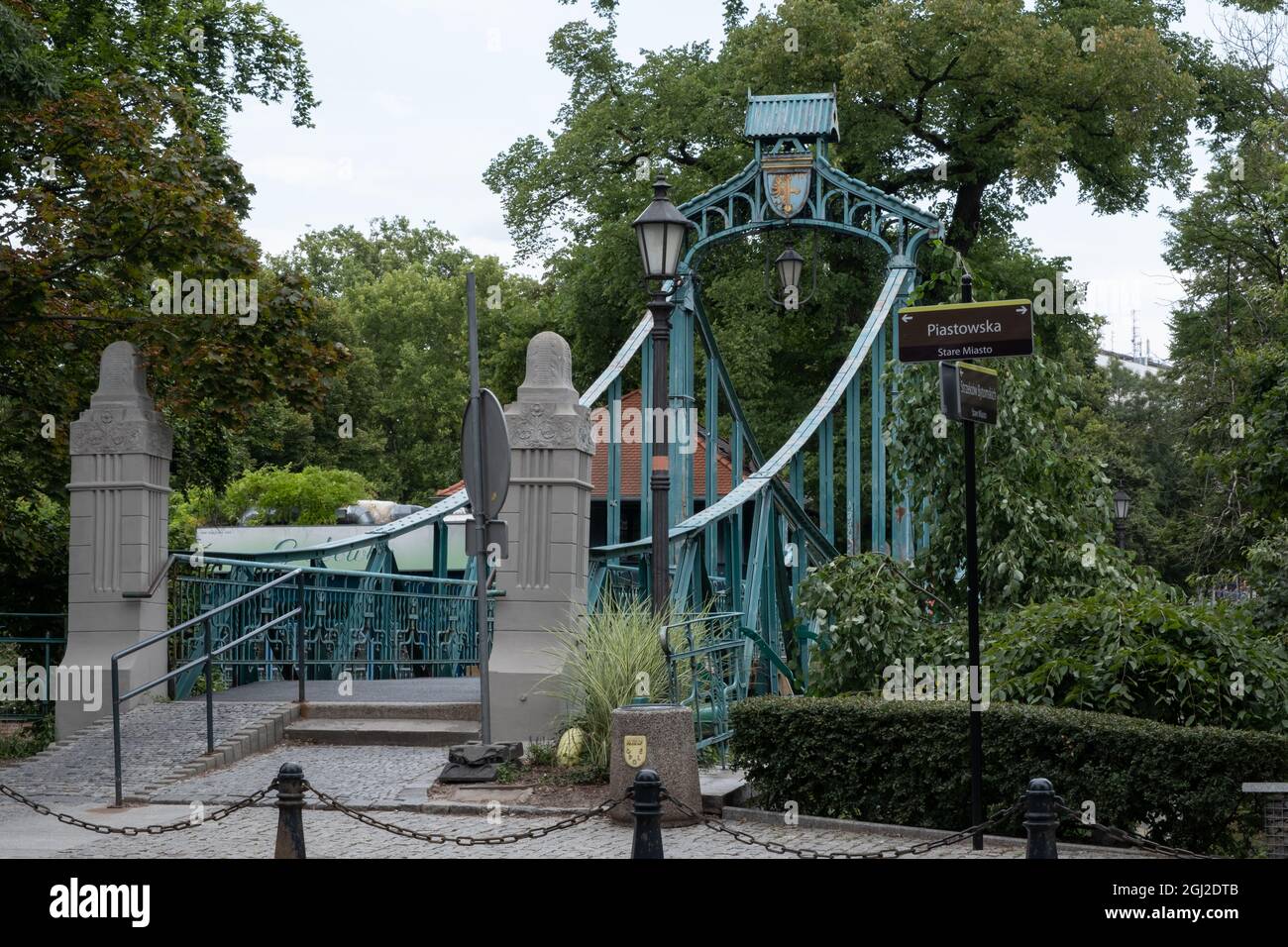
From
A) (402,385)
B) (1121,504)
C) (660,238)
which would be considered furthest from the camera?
(402,385)

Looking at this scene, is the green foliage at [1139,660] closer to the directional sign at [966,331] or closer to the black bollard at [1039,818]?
the directional sign at [966,331]

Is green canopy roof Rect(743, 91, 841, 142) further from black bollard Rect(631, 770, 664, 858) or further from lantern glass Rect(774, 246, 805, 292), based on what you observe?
black bollard Rect(631, 770, 664, 858)

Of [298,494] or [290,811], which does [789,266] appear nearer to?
[290,811]

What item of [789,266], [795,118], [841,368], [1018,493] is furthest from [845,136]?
[1018,493]

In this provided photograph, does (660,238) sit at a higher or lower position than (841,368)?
lower

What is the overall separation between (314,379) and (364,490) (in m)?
23.1

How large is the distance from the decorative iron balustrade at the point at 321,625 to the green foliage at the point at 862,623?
3575 mm

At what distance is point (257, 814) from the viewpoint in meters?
9.58

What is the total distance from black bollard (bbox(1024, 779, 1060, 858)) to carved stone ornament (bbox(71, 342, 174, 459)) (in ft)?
28.3

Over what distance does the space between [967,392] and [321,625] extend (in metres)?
8.14

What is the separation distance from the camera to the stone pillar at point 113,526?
1273 cm

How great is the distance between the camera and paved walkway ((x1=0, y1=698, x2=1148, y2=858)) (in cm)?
823

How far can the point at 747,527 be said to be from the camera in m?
35.7

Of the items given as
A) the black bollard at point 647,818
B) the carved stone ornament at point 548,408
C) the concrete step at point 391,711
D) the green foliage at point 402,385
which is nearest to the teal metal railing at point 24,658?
the concrete step at point 391,711
